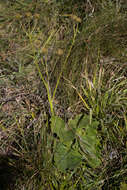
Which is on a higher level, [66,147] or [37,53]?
[37,53]

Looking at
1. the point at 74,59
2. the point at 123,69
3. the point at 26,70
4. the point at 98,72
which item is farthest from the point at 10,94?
the point at 123,69

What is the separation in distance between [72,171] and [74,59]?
2.70 feet

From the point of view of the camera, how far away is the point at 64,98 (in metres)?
1.55

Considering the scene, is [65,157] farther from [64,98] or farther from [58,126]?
[64,98]

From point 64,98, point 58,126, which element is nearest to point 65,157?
point 58,126

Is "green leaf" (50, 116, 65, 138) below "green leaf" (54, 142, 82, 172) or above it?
above

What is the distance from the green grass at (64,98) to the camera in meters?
1.31

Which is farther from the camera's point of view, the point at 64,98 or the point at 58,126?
the point at 64,98

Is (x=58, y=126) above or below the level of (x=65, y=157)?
above

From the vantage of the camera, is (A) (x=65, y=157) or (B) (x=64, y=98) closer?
(A) (x=65, y=157)

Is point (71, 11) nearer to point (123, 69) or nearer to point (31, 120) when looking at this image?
point (123, 69)

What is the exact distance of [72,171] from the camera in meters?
1.30

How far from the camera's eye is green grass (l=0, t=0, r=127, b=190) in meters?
1.31

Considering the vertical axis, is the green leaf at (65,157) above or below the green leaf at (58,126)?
below
